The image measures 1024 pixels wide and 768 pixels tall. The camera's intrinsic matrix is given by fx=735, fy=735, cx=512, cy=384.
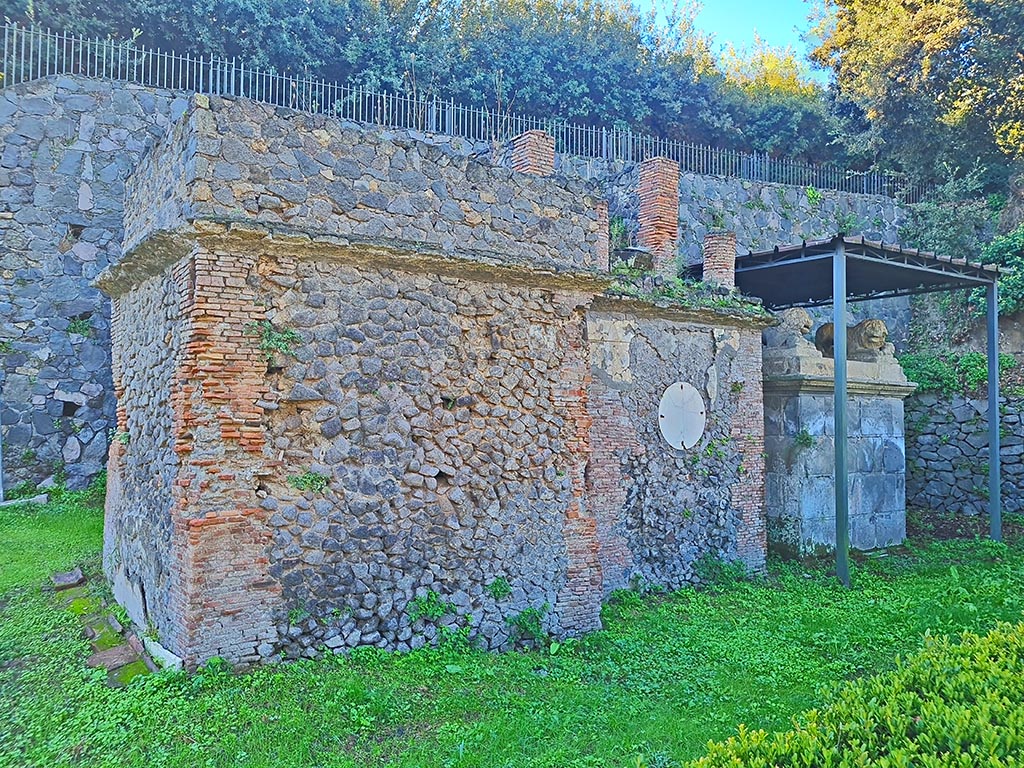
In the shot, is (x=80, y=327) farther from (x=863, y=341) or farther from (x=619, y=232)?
(x=863, y=341)

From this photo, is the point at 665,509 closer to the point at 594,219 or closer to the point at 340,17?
the point at 594,219

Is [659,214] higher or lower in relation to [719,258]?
higher

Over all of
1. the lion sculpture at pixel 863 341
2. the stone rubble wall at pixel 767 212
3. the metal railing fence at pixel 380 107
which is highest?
the metal railing fence at pixel 380 107

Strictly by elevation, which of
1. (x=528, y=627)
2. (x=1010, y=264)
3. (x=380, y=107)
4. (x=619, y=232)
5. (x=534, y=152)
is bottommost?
(x=528, y=627)

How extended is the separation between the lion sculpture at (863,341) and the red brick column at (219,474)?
9.00 meters

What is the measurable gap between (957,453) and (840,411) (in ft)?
19.5

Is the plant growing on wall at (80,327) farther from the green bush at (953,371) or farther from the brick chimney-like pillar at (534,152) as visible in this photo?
the green bush at (953,371)

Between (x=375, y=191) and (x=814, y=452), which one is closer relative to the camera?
(x=375, y=191)

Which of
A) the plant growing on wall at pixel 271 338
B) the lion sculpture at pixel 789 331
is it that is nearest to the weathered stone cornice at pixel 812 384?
the lion sculpture at pixel 789 331

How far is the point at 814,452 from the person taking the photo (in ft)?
33.6

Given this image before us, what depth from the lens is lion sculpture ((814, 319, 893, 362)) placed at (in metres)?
11.3

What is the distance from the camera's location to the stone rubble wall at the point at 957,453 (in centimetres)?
1326

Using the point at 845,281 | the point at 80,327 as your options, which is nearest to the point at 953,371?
the point at 845,281

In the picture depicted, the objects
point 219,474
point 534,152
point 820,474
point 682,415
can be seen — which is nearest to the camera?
point 219,474
